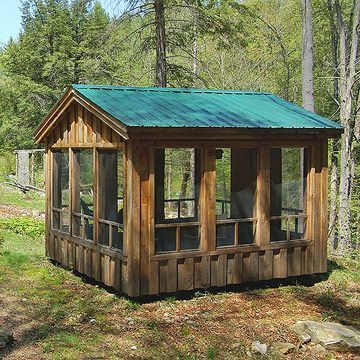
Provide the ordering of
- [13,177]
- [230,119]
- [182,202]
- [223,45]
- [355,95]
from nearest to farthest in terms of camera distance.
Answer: [230,119] < [182,202] < [223,45] < [355,95] < [13,177]

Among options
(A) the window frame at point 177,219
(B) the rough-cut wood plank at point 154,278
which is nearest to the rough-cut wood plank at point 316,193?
(A) the window frame at point 177,219

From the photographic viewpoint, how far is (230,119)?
9000mm

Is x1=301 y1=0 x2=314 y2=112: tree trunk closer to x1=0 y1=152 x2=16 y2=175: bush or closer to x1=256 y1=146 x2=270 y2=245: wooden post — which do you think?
x1=256 y1=146 x2=270 y2=245: wooden post

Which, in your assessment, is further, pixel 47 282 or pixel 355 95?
pixel 355 95

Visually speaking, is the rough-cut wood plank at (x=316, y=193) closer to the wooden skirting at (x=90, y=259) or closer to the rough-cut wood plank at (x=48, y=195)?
the wooden skirting at (x=90, y=259)

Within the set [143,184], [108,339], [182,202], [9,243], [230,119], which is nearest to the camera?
[108,339]

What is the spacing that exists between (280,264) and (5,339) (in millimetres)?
A: 4653

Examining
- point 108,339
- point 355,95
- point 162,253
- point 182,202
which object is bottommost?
point 108,339

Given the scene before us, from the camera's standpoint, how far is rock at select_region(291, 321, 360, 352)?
7.02 metres

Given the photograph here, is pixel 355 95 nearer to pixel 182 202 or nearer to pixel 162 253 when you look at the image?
pixel 182 202

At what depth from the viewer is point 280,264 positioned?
31.6ft

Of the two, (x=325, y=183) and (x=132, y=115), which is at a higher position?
(x=132, y=115)

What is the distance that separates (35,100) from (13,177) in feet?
15.2

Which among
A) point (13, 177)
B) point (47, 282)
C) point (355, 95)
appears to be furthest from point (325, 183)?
point (13, 177)
